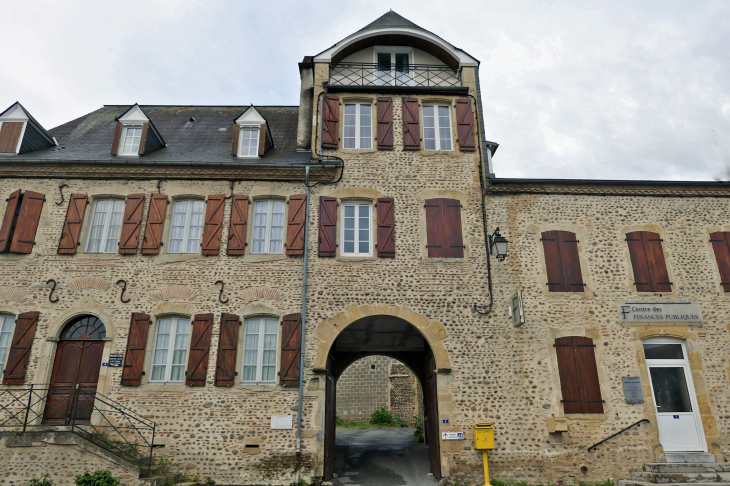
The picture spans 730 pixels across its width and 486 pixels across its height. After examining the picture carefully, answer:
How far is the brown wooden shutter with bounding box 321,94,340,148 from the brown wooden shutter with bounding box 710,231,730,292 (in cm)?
929

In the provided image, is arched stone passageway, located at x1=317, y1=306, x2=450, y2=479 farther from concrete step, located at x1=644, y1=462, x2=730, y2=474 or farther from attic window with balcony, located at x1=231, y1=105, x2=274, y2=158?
attic window with balcony, located at x1=231, y1=105, x2=274, y2=158

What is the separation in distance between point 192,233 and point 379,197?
173 inches

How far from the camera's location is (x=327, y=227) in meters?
10.9

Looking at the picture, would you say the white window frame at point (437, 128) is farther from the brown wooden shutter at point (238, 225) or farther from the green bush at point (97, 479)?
the green bush at point (97, 479)

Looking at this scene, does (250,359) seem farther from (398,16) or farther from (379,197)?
(398,16)

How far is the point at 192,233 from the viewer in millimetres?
11000

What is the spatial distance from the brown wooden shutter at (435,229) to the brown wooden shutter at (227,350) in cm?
454

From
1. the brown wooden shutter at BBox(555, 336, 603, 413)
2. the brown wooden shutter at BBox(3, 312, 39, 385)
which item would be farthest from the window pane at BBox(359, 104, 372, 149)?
the brown wooden shutter at BBox(3, 312, 39, 385)

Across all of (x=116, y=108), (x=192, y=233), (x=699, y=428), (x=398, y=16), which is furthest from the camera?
(x=116, y=108)

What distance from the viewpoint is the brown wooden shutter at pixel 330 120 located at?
1170cm

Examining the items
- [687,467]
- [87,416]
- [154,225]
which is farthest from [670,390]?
[87,416]

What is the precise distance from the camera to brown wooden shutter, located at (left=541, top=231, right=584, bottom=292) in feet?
35.3

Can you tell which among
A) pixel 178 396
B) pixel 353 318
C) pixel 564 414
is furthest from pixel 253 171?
pixel 564 414

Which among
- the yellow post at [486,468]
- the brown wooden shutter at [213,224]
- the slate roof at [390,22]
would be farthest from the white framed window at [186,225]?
the yellow post at [486,468]
